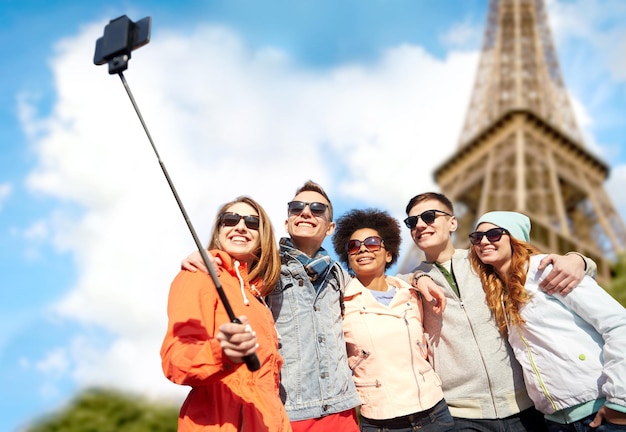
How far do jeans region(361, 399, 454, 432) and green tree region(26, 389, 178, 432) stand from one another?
9.00m

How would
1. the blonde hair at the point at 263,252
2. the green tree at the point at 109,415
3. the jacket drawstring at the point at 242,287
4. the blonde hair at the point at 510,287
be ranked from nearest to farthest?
the jacket drawstring at the point at 242,287 < the blonde hair at the point at 263,252 < the blonde hair at the point at 510,287 < the green tree at the point at 109,415

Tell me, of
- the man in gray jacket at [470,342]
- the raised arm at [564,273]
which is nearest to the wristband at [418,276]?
the man in gray jacket at [470,342]

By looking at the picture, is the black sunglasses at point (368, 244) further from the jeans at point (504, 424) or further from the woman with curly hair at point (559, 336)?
the jeans at point (504, 424)

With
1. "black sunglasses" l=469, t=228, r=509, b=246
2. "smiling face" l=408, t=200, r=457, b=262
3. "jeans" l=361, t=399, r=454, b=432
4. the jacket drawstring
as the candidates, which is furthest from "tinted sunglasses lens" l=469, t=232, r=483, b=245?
the jacket drawstring

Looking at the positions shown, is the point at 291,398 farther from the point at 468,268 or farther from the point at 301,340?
the point at 468,268

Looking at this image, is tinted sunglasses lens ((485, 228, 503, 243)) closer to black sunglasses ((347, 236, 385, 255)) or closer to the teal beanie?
the teal beanie

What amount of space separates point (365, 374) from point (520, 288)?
91 centimetres

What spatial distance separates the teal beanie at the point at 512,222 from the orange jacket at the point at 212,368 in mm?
1433

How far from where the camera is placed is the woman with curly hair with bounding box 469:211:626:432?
7.70ft

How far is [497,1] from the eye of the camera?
31.8 meters

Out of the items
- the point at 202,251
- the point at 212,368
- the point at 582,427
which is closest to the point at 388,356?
the point at 582,427

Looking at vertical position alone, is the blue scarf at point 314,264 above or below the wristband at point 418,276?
above

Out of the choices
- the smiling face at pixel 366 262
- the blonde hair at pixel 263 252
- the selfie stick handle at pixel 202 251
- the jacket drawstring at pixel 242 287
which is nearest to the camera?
the selfie stick handle at pixel 202 251

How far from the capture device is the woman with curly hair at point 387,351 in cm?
265
